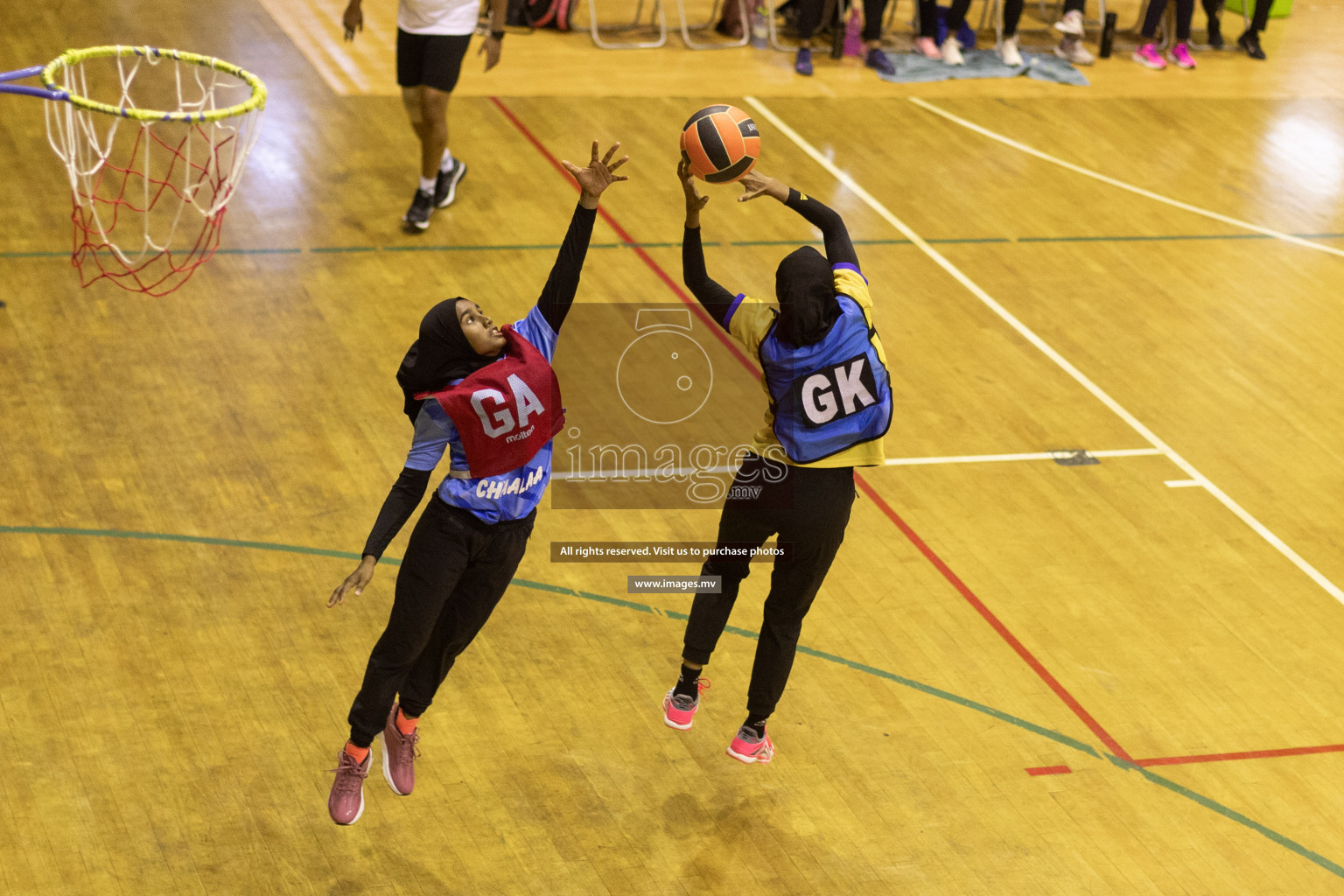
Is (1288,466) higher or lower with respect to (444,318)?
lower

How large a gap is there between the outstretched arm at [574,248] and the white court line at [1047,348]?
4.08m

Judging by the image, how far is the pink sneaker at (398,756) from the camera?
4.71 metres

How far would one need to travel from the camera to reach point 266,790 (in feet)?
16.1

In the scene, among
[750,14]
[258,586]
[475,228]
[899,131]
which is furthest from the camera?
[750,14]

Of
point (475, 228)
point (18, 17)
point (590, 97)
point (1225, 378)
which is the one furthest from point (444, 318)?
point (18, 17)

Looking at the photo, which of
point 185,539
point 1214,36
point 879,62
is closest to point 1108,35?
point 1214,36

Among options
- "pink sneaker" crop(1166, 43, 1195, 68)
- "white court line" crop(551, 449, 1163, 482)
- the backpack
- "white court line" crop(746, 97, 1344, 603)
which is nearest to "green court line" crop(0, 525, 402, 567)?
"white court line" crop(551, 449, 1163, 482)

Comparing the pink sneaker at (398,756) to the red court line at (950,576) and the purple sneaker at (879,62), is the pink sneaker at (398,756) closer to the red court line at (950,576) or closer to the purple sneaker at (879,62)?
the red court line at (950,576)

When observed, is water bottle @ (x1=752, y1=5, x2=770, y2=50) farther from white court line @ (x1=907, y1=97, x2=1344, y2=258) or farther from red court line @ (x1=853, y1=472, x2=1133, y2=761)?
red court line @ (x1=853, y1=472, x2=1133, y2=761)

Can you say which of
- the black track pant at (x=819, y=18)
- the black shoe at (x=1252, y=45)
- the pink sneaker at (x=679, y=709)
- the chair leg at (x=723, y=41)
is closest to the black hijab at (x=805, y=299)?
the pink sneaker at (x=679, y=709)

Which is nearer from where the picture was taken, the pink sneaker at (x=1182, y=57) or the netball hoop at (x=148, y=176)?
the netball hoop at (x=148, y=176)

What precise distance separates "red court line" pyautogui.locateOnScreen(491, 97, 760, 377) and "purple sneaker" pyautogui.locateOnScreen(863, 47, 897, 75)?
359 cm

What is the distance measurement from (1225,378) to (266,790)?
5883 mm

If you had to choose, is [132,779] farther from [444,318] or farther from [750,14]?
[750,14]
